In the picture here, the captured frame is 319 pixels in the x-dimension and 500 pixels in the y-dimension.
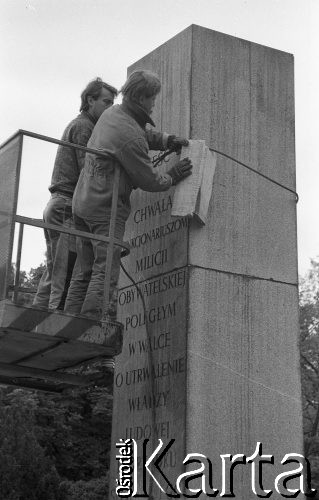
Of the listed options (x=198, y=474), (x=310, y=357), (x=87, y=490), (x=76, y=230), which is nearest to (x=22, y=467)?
(x=87, y=490)

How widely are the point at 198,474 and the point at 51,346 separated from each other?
146 centimetres

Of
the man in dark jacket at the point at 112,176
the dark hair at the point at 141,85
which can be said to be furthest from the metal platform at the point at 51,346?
the dark hair at the point at 141,85

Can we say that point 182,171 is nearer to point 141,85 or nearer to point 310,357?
point 141,85

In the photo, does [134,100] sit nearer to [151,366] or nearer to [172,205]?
[172,205]

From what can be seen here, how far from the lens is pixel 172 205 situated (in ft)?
26.7

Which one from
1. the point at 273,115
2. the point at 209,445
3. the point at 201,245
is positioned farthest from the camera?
the point at 273,115

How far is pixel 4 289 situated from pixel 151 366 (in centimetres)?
136

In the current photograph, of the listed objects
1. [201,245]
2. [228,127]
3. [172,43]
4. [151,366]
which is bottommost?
[151,366]

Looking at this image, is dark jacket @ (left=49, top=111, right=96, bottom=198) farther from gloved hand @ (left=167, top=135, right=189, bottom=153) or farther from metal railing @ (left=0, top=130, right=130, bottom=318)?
gloved hand @ (left=167, top=135, right=189, bottom=153)

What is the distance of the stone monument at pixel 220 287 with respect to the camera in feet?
25.0

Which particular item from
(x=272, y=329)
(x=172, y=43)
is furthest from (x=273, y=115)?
(x=272, y=329)

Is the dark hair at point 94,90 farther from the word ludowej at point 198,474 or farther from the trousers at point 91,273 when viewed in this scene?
the word ludowej at point 198,474

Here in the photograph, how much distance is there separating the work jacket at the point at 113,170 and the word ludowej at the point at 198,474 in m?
1.87

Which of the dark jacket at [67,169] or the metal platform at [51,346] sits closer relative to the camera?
the metal platform at [51,346]
